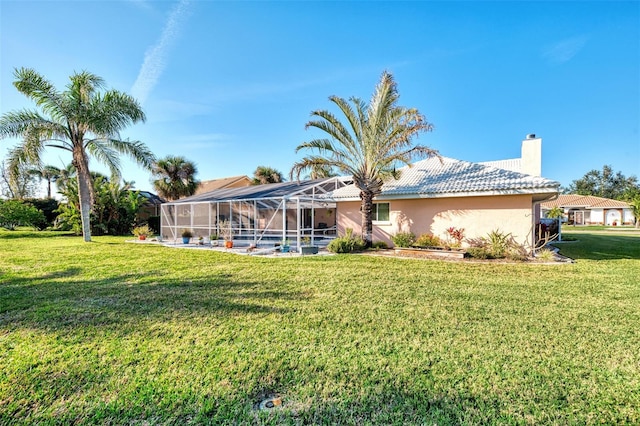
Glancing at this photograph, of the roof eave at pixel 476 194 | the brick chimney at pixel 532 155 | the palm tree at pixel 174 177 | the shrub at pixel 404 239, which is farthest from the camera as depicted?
the palm tree at pixel 174 177

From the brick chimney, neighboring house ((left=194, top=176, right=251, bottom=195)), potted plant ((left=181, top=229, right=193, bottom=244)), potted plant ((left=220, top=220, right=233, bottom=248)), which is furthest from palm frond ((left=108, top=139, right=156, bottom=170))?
the brick chimney

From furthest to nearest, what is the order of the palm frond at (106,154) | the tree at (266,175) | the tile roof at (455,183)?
the tree at (266,175), the palm frond at (106,154), the tile roof at (455,183)

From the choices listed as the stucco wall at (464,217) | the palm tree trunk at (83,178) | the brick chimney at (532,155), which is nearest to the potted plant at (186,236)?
the palm tree trunk at (83,178)

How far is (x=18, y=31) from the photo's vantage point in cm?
1163

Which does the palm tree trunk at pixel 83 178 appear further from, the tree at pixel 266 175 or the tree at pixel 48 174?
the tree at pixel 48 174

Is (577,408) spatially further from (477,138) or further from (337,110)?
(477,138)

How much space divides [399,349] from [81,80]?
2267 cm

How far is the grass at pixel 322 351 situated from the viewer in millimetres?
2945

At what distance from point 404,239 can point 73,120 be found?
20.1 meters

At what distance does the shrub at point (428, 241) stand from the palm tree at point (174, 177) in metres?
25.8

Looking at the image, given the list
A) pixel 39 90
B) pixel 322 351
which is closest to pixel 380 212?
pixel 322 351

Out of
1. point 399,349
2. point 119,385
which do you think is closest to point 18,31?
point 119,385

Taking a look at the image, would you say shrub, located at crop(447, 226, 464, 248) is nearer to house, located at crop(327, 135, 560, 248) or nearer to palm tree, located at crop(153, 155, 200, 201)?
house, located at crop(327, 135, 560, 248)

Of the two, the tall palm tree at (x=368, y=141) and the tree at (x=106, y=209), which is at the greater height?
the tall palm tree at (x=368, y=141)
